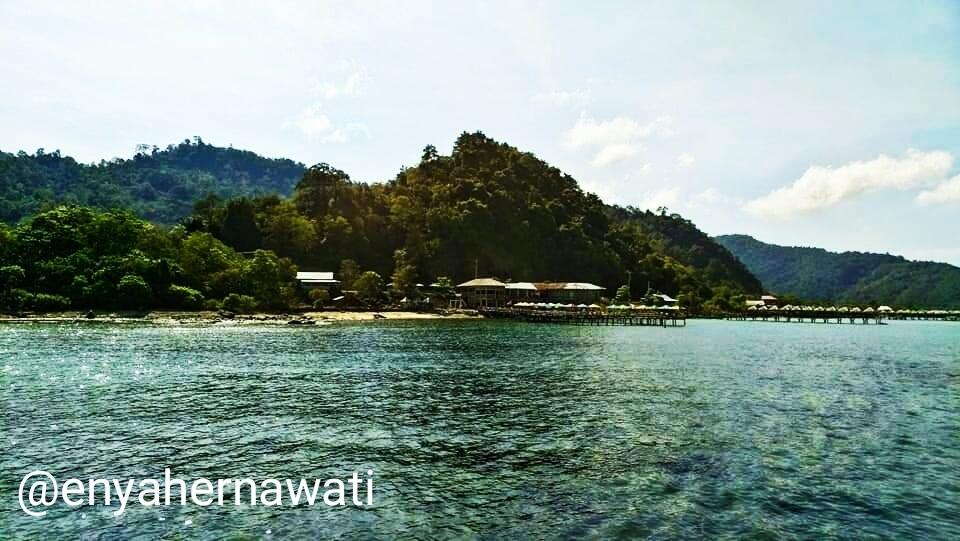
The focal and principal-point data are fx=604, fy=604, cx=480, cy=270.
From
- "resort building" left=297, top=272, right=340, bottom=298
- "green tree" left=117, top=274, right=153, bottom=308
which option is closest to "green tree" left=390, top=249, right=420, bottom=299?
"resort building" left=297, top=272, right=340, bottom=298

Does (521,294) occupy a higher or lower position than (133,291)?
higher

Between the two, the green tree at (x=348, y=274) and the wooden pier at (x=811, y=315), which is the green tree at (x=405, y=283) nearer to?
the green tree at (x=348, y=274)

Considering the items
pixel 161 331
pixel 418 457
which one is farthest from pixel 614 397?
pixel 161 331

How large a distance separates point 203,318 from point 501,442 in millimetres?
80075

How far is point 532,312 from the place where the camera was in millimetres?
116250

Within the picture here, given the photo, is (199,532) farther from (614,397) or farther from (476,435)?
(614,397)

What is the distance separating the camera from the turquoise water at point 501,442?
1561 cm

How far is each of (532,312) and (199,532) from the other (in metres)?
103

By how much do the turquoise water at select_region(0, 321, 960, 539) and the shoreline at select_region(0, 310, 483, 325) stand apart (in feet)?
122

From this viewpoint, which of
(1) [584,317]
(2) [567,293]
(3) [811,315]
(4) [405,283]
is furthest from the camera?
(3) [811,315]

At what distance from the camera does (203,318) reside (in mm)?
91438

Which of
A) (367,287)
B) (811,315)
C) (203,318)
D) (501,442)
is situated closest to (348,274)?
(367,287)

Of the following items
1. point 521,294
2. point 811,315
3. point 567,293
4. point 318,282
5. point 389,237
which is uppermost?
point 389,237

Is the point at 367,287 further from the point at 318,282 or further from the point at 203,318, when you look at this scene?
the point at 203,318
